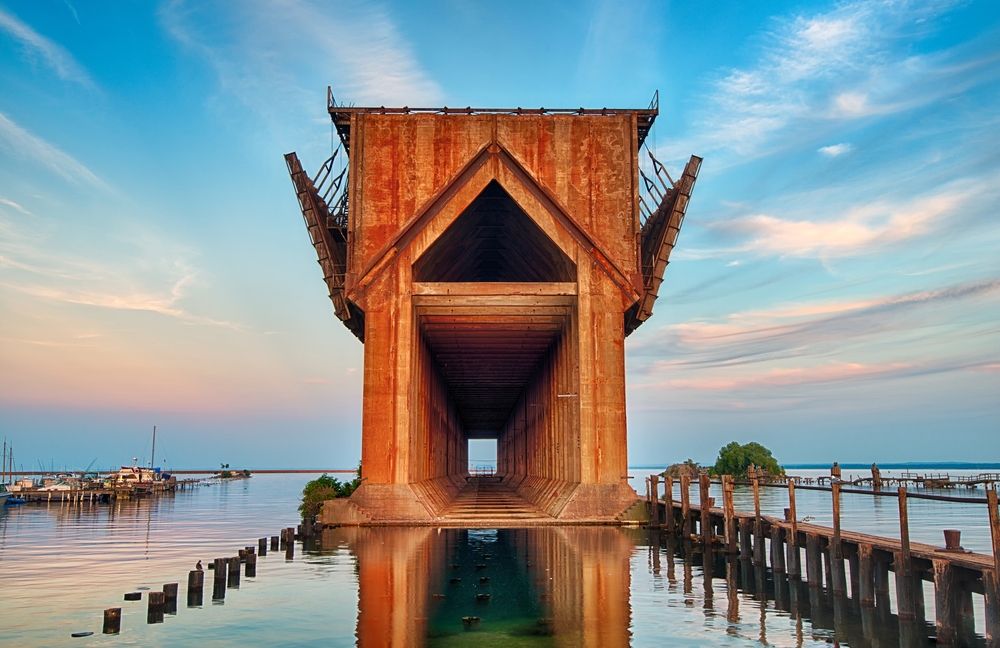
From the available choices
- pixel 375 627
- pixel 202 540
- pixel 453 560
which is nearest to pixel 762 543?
pixel 453 560

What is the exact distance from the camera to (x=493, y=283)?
125ft

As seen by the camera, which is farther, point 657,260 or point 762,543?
point 657,260

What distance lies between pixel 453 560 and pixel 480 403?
57.5m

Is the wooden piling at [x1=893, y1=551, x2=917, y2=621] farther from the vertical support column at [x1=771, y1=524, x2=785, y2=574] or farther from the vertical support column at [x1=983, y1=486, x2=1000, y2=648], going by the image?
the vertical support column at [x1=771, y1=524, x2=785, y2=574]

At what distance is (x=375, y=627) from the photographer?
1633 cm

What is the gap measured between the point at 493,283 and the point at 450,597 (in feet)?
67.5

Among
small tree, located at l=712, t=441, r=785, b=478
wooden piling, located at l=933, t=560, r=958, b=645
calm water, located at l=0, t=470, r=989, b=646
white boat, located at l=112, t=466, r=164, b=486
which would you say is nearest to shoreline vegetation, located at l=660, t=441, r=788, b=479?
small tree, located at l=712, t=441, r=785, b=478

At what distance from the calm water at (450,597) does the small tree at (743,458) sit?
101361 mm

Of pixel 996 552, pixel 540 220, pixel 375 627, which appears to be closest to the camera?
pixel 996 552

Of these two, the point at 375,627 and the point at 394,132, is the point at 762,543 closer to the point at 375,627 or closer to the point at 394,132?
the point at 375,627

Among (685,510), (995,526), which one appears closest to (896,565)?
(995,526)

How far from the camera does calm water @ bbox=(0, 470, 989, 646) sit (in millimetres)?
15961

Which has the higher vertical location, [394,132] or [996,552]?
[394,132]

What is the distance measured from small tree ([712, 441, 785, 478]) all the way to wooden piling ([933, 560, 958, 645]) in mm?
123210
